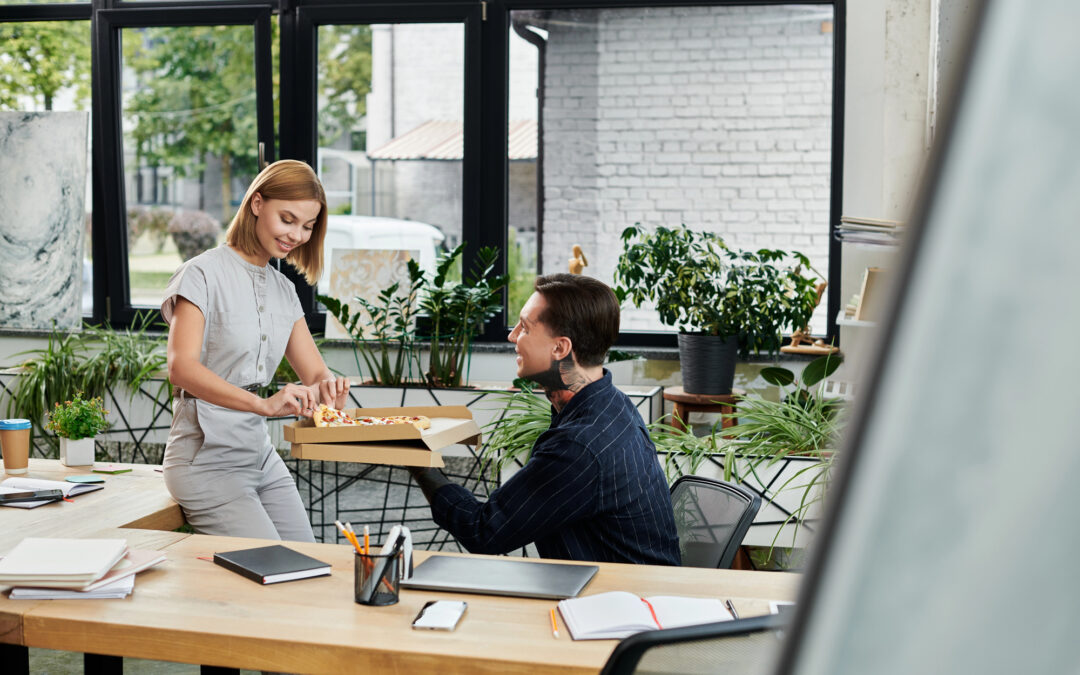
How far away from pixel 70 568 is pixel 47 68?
550cm

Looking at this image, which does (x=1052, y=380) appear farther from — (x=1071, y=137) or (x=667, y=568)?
(x=667, y=568)

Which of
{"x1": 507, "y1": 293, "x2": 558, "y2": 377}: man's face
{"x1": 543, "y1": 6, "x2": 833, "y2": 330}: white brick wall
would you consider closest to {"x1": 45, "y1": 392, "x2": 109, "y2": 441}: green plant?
{"x1": 507, "y1": 293, "x2": 558, "y2": 377}: man's face

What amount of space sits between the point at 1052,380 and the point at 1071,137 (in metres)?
0.02

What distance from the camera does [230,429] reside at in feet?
8.49

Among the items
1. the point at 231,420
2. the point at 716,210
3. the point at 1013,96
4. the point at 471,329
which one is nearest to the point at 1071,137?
the point at 1013,96

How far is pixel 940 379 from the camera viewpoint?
10 centimetres

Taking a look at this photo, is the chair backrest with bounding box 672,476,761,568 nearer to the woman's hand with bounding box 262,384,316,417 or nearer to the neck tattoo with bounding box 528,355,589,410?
the neck tattoo with bounding box 528,355,589,410

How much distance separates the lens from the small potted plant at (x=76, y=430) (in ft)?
10.0

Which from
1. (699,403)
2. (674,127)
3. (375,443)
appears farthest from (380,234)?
(375,443)

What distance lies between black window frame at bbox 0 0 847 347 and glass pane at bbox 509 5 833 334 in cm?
8

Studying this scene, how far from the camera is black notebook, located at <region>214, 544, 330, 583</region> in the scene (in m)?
1.99

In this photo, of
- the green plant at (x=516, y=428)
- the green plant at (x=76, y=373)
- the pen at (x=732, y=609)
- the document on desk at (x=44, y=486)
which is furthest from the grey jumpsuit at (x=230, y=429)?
the green plant at (x=76, y=373)

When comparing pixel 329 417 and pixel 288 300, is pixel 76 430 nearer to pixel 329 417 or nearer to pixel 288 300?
pixel 288 300

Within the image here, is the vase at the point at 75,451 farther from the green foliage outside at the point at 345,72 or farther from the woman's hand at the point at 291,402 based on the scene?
the green foliage outside at the point at 345,72
